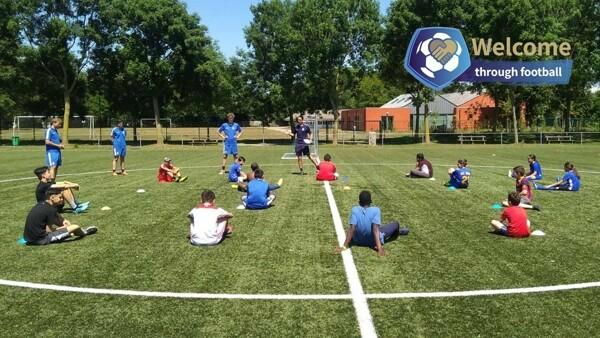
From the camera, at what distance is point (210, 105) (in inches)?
2376

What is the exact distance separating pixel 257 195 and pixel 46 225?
440cm

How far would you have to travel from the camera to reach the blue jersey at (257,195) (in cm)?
1173

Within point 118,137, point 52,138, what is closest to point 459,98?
point 118,137

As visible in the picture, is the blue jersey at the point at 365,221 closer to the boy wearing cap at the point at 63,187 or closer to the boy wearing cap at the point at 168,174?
the boy wearing cap at the point at 63,187

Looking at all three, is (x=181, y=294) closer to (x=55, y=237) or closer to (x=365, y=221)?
(x=365, y=221)

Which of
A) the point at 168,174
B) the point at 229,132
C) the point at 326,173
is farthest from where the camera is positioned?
the point at 229,132

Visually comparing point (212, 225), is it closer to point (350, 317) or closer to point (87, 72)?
point (350, 317)

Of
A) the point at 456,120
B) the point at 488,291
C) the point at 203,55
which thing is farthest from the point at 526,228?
the point at 456,120

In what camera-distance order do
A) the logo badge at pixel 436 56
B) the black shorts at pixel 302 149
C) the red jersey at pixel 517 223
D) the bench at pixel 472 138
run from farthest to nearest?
the bench at pixel 472 138 < the logo badge at pixel 436 56 < the black shorts at pixel 302 149 < the red jersey at pixel 517 223

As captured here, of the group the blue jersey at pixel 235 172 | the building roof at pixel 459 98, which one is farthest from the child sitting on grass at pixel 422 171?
the building roof at pixel 459 98

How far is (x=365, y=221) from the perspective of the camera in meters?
8.02

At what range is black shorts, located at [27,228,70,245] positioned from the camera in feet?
28.1

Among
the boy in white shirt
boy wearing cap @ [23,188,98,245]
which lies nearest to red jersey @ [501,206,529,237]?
the boy in white shirt

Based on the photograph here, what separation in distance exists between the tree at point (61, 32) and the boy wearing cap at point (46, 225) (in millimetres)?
46642
